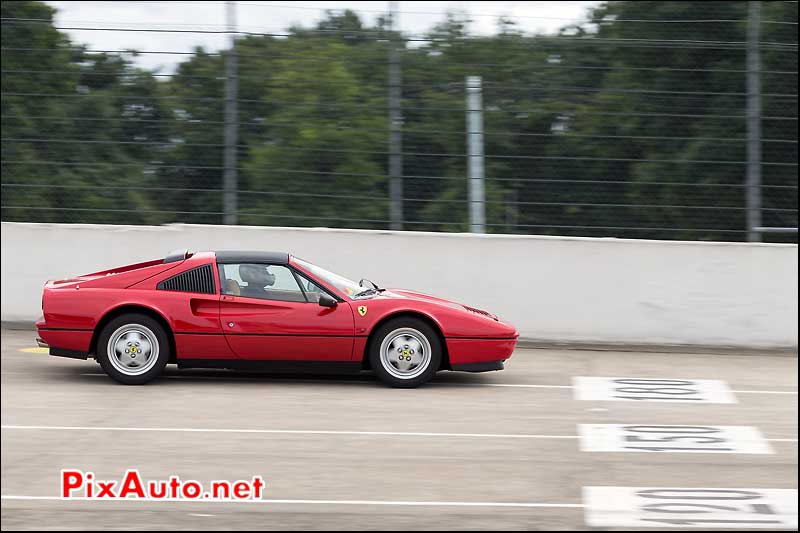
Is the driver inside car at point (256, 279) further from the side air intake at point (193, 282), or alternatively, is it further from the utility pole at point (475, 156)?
the utility pole at point (475, 156)

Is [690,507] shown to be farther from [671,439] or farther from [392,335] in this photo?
[392,335]

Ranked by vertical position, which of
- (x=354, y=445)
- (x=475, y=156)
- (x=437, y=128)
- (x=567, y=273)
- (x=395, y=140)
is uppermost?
(x=437, y=128)

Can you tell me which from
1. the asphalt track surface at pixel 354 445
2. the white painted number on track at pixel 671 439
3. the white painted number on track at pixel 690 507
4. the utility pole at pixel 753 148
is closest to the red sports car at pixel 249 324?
the asphalt track surface at pixel 354 445

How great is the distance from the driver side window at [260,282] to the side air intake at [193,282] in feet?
0.35

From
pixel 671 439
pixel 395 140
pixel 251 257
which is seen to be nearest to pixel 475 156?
pixel 395 140

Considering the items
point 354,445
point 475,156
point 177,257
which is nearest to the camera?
point 354,445

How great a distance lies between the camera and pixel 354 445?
8.20 m

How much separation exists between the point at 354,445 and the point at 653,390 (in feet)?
12.1

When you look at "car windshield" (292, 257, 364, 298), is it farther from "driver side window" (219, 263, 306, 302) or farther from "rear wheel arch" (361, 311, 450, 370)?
"rear wheel arch" (361, 311, 450, 370)

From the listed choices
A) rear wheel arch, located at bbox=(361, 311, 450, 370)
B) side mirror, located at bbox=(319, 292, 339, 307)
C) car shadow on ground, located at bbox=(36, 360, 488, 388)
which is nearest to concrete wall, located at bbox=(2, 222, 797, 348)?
car shadow on ground, located at bbox=(36, 360, 488, 388)

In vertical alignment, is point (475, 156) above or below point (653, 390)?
above

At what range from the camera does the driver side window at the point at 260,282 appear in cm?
1018

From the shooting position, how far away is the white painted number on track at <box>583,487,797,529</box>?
21.3 ft

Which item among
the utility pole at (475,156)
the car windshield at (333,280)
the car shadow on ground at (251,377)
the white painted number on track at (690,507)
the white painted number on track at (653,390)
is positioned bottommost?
the white painted number on track at (690,507)
